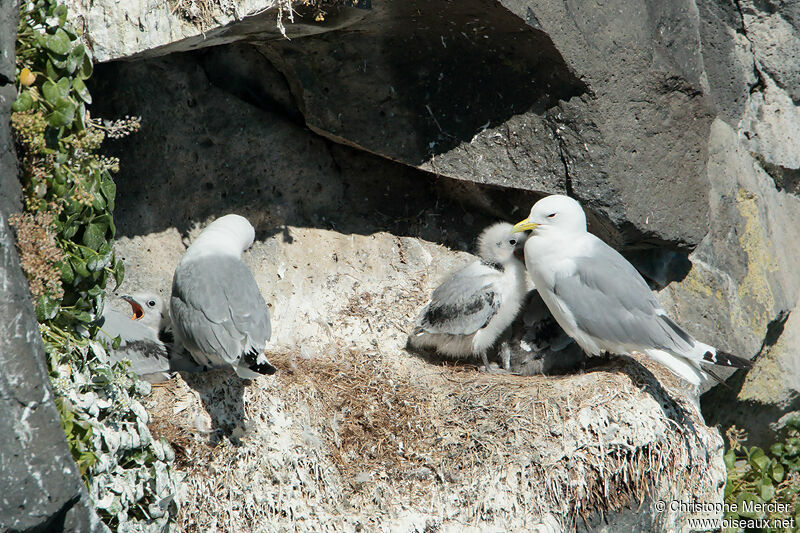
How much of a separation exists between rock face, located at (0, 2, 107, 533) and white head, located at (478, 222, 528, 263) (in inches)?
109

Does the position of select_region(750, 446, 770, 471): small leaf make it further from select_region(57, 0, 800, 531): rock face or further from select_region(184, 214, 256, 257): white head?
select_region(184, 214, 256, 257): white head

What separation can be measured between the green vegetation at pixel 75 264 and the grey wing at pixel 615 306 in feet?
7.61

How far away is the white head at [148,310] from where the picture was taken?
4.59 metres

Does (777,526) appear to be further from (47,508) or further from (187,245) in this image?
(47,508)

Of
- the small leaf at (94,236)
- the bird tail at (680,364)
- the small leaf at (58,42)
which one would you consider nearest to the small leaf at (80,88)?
the small leaf at (58,42)

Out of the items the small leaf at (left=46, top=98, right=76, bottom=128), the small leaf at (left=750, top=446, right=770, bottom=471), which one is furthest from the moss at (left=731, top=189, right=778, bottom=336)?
the small leaf at (left=46, top=98, right=76, bottom=128)

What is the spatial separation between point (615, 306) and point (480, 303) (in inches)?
31.3

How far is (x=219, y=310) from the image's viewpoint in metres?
4.07

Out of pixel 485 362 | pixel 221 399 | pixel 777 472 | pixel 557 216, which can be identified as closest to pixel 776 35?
pixel 557 216

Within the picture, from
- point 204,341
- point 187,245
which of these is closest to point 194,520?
point 204,341

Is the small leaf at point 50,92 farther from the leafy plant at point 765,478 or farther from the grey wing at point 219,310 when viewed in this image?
the leafy plant at point 765,478

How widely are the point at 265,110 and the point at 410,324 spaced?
1695mm

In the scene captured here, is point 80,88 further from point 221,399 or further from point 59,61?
point 221,399

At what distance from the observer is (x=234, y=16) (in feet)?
12.8
